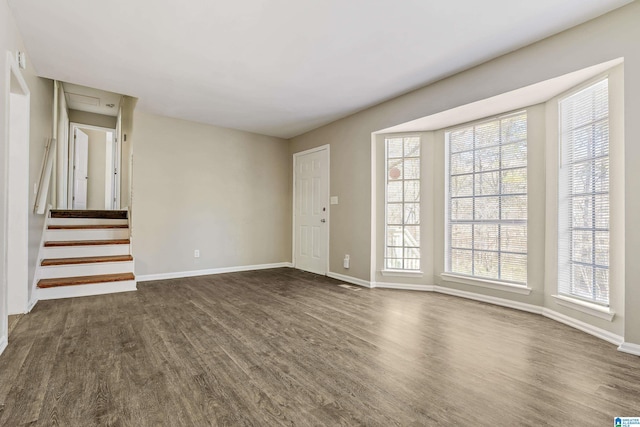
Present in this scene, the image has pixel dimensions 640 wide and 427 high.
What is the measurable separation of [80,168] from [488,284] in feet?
25.7

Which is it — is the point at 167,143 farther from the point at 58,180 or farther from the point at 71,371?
the point at 71,371

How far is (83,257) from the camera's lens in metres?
4.09

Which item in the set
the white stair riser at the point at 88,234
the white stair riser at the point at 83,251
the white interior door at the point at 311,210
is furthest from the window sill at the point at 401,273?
the white stair riser at the point at 88,234

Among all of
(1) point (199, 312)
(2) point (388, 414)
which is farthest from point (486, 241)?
(1) point (199, 312)

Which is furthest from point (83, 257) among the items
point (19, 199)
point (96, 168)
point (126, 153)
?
point (96, 168)

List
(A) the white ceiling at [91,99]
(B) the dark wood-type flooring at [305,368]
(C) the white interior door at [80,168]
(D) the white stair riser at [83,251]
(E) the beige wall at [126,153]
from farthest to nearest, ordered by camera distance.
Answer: (C) the white interior door at [80,168], (E) the beige wall at [126,153], (A) the white ceiling at [91,99], (D) the white stair riser at [83,251], (B) the dark wood-type flooring at [305,368]

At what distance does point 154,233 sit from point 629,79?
214 inches

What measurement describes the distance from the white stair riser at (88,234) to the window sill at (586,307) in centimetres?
555

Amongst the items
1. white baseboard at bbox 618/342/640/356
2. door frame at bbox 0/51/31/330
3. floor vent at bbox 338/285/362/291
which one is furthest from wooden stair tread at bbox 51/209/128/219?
white baseboard at bbox 618/342/640/356

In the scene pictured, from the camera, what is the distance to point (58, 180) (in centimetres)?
584

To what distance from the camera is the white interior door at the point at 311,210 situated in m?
5.13

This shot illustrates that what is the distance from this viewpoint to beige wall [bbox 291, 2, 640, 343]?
2191 mm

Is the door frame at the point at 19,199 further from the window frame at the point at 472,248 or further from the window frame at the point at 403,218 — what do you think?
the window frame at the point at 472,248

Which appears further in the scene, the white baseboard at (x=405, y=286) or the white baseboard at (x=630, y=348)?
the white baseboard at (x=405, y=286)
